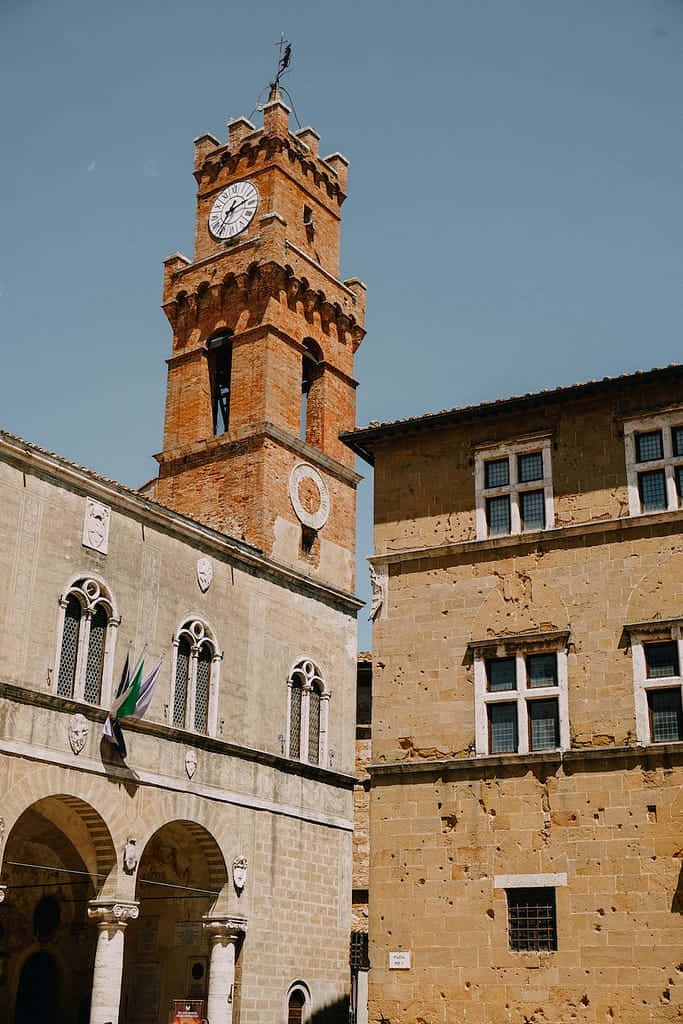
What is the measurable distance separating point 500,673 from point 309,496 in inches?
607

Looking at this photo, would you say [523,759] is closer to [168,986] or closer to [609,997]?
[609,997]

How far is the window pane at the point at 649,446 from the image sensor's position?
20.1 metres

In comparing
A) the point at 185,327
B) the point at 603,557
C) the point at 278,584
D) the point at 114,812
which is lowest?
the point at 114,812

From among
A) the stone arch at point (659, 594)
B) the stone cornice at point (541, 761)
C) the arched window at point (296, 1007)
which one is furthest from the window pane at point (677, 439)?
the arched window at point (296, 1007)

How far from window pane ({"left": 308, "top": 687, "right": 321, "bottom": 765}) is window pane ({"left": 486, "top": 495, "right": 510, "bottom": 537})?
1160 cm

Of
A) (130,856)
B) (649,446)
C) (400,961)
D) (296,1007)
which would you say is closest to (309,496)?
(130,856)

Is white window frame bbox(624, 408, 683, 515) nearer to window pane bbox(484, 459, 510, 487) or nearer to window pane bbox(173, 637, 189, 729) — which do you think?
window pane bbox(484, 459, 510, 487)

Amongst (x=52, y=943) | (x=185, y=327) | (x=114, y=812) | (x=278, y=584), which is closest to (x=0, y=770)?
(x=114, y=812)

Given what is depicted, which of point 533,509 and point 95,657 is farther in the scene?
point 95,657

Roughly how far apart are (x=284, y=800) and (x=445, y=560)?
10.5 metres

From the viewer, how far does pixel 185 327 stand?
125 ft

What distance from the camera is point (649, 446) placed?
66.2 feet

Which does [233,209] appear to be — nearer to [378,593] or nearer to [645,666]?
[378,593]

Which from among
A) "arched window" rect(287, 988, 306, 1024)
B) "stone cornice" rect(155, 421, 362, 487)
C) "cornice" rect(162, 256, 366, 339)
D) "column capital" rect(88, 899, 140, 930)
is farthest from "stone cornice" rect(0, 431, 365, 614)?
"arched window" rect(287, 988, 306, 1024)
